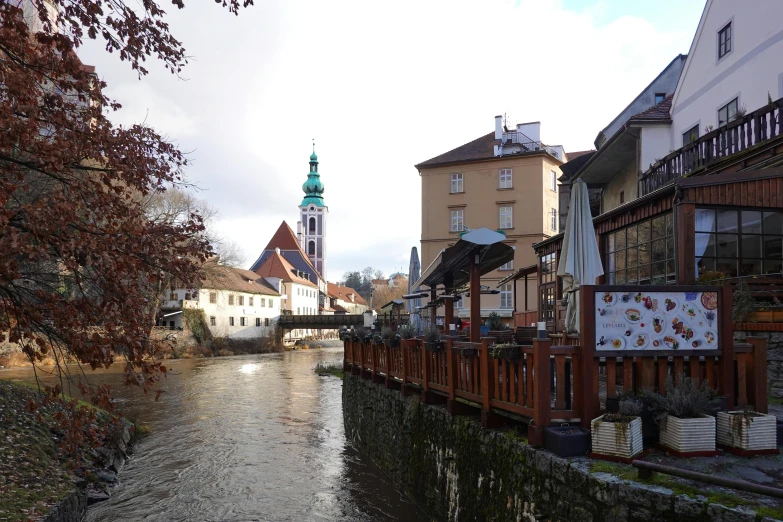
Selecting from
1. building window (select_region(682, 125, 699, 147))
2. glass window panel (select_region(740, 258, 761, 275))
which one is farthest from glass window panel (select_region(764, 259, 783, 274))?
building window (select_region(682, 125, 699, 147))

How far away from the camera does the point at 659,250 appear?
1135cm

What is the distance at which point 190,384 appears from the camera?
2812cm

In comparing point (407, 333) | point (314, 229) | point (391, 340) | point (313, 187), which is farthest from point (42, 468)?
point (313, 187)

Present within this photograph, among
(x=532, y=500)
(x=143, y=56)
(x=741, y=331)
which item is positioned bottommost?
(x=532, y=500)

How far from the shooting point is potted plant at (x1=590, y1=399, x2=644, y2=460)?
5203 mm

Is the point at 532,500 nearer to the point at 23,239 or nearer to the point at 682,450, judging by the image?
the point at 682,450

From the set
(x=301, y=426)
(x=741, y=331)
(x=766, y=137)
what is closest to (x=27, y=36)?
(x=741, y=331)

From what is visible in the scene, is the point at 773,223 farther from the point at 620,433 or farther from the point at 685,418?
the point at 620,433

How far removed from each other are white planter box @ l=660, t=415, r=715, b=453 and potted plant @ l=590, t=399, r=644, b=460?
296 millimetres

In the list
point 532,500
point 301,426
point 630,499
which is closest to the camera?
point 630,499

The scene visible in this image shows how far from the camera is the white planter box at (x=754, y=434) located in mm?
5465

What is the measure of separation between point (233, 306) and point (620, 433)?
2297 inches

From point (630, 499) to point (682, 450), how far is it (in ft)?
3.80

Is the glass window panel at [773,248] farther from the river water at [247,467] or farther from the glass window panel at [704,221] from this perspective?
the river water at [247,467]
